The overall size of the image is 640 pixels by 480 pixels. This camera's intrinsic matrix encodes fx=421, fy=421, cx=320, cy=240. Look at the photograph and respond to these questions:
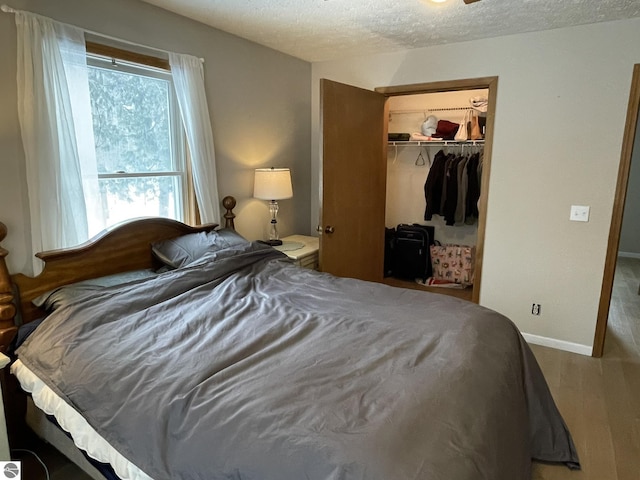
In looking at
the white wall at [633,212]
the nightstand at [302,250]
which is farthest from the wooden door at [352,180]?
the white wall at [633,212]

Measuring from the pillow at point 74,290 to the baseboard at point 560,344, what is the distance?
289cm

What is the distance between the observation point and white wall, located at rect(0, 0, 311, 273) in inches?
79.3

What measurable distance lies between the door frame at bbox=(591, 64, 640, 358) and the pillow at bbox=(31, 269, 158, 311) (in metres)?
3.06

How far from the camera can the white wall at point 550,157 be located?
2.86 metres

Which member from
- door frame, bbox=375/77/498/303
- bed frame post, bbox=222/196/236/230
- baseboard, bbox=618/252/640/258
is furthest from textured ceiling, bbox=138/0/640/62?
baseboard, bbox=618/252/640/258

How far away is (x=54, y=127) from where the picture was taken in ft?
6.86

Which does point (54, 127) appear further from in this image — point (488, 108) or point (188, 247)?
point (488, 108)

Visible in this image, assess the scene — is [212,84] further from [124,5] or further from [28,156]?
[28,156]

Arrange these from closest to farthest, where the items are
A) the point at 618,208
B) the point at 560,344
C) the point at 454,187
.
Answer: the point at 618,208
the point at 560,344
the point at 454,187

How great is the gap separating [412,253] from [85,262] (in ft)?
11.3

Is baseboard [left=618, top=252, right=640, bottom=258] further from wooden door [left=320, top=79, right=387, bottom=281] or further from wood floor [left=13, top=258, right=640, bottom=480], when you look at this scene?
wooden door [left=320, top=79, right=387, bottom=281]

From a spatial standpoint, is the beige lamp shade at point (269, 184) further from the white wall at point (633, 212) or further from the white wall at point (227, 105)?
the white wall at point (633, 212)

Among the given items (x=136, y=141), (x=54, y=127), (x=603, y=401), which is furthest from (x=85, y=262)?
(x=603, y=401)

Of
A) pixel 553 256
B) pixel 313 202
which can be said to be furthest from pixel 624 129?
pixel 313 202
